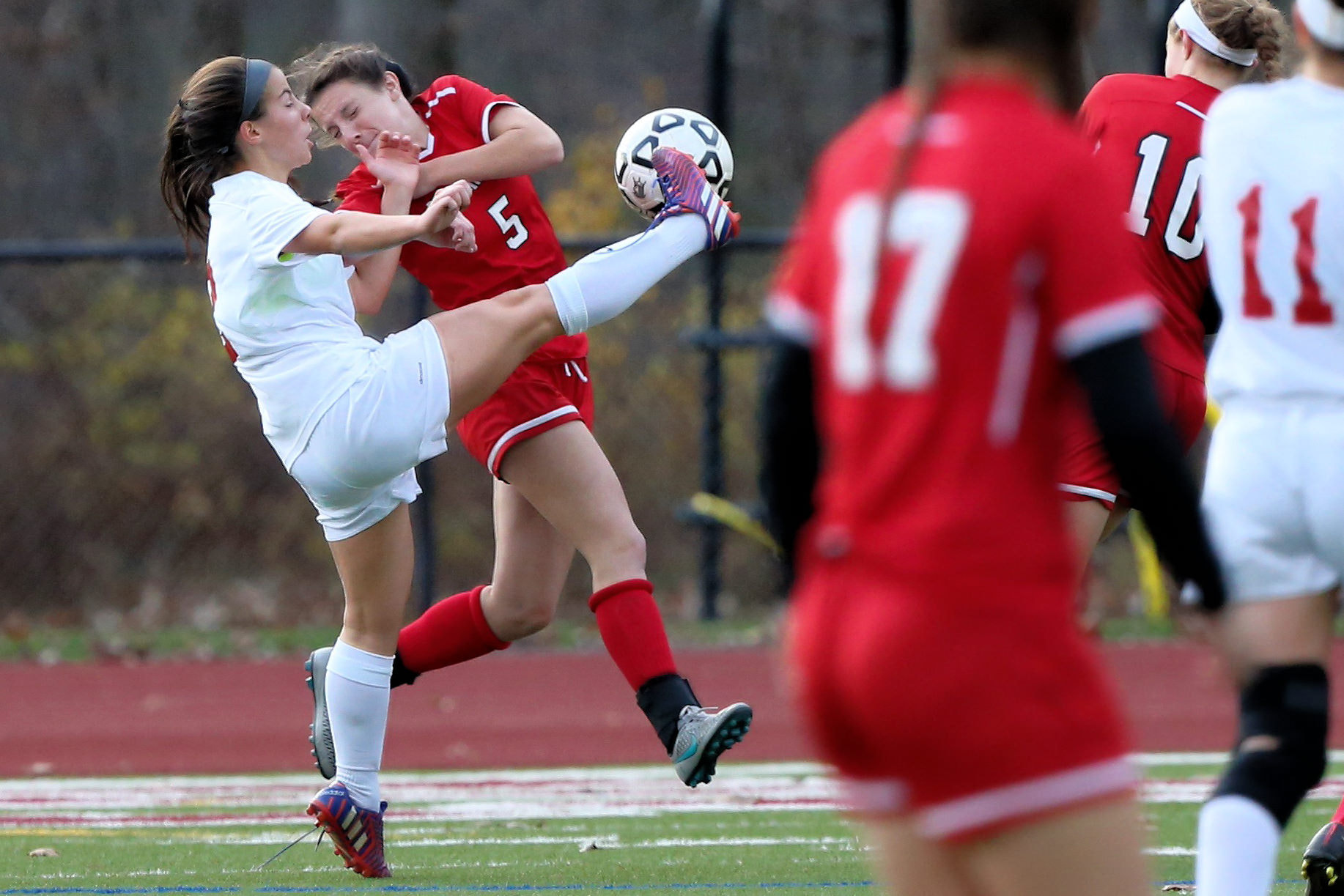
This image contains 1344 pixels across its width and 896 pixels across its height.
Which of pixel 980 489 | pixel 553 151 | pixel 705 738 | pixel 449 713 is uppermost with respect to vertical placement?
pixel 980 489

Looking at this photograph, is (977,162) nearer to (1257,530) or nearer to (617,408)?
(1257,530)

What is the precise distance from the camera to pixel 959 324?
187 cm

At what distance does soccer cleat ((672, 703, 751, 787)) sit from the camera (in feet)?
14.4

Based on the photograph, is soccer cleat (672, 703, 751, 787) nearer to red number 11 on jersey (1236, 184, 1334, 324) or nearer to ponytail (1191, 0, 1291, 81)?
red number 11 on jersey (1236, 184, 1334, 324)

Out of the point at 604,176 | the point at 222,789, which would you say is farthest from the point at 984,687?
the point at 604,176

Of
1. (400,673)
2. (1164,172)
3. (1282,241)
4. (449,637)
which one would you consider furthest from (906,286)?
(400,673)

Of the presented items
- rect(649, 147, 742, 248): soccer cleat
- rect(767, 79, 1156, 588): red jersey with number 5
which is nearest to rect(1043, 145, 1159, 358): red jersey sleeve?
rect(767, 79, 1156, 588): red jersey with number 5

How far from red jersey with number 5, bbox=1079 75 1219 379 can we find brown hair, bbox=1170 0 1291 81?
15 cm

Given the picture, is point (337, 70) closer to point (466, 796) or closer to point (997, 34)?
point (466, 796)

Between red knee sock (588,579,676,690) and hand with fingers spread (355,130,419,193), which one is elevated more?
hand with fingers spread (355,130,419,193)

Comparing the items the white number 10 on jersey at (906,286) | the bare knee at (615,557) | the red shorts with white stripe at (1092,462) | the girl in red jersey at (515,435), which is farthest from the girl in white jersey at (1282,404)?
the bare knee at (615,557)

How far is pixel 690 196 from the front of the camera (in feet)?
14.9

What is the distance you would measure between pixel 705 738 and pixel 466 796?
2.06 m

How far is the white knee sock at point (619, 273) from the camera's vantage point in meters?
4.45
